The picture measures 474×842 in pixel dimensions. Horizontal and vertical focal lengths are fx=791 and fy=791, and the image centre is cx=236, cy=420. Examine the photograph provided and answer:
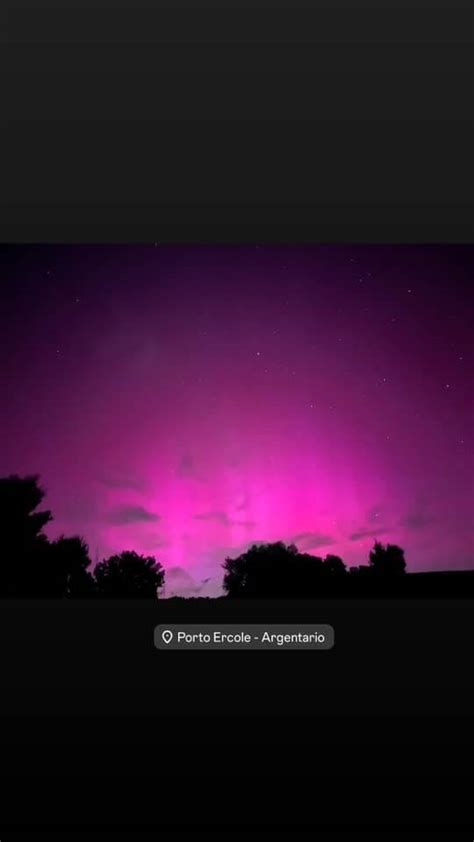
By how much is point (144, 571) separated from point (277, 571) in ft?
1.05

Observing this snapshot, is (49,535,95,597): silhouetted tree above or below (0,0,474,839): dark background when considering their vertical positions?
below

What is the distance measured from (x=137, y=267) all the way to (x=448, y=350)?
821 millimetres

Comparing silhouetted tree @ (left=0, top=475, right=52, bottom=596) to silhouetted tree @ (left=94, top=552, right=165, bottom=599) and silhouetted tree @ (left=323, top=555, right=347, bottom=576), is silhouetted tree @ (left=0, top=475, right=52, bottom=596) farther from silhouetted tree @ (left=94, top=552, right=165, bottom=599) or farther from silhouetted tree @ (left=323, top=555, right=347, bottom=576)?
silhouetted tree @ (left=323, top=555, right=347, bottom=576)

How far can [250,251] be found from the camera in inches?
79.7

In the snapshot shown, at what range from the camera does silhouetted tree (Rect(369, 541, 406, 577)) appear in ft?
6.29

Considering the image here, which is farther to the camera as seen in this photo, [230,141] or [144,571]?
[230,141]

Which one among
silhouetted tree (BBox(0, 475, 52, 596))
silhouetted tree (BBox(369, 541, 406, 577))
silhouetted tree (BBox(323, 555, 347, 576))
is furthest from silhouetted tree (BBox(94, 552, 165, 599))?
silhouetted tree (BBox(369, 541, 406, 577))

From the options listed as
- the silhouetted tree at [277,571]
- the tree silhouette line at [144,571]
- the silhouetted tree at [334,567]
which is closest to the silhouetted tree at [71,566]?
the tree silhouette line at [144,571]

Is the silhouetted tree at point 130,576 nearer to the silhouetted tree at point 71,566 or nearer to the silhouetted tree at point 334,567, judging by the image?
the silhouetted tree at point 71,566

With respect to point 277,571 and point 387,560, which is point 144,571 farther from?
point 387,560

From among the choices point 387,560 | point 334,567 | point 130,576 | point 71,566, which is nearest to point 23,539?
point 71,566

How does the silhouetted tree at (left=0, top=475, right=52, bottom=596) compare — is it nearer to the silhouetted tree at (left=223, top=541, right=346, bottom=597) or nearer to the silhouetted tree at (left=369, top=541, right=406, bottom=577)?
the silhouetted tree at (left=223, top=541, right=346, bottom=597)

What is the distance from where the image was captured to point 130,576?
1.89 meters

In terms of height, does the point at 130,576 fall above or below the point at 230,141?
below
